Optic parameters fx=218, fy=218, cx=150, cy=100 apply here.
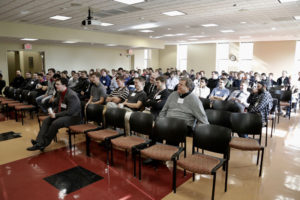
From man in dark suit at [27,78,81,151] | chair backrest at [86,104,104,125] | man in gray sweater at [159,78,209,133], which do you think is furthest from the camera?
chair backrest at [86,104,104,125]

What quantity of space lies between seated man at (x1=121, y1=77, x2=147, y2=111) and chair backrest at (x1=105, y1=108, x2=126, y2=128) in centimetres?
43

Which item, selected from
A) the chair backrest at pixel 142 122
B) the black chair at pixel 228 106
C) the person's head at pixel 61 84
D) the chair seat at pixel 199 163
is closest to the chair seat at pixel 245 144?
the chair seat at pixel 199 163

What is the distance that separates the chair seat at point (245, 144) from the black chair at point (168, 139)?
729 millimetres

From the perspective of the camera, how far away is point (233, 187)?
2838 mm

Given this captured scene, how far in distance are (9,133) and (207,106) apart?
4672 mm

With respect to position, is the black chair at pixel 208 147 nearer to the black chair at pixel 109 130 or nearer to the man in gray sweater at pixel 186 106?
the man in gray sweater at pixel 186 106

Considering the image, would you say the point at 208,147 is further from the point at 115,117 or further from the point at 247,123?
the point at 115,117

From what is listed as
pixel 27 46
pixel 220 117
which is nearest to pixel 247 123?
pixel 220 117

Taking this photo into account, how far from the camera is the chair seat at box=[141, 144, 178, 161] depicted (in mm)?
2724

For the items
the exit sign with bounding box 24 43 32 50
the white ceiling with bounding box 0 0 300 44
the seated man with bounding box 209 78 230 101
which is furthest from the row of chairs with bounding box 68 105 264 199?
the exit sign with bounding box 24 43 32 50

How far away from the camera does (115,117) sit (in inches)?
152

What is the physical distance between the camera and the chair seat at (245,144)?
9.93ft

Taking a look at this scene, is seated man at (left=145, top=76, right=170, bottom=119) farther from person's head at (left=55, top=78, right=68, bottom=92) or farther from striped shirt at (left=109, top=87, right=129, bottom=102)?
person's head at (left=55, top=78, right=68, bottom=92)

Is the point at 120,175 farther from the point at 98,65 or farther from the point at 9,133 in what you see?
the point at 98,65
